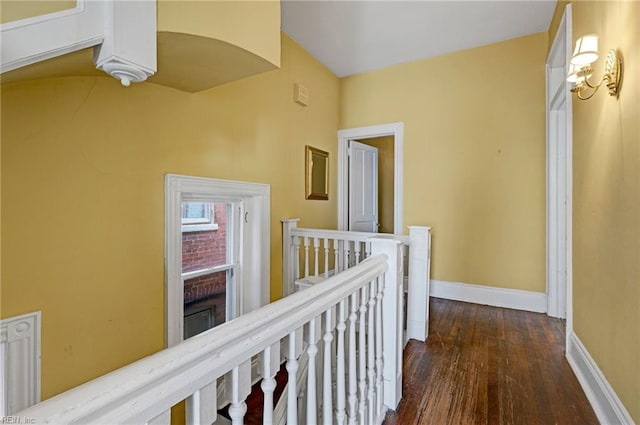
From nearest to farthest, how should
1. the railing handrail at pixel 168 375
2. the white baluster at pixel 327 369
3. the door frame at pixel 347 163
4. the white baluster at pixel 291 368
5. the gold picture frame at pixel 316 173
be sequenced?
the railing handrail at pixel 168 375
the white baluster at pixel 291 368
the white baluster at pixel 327 369
the gold picture frame at pixel 316 173
the door frame at pixel 347 163

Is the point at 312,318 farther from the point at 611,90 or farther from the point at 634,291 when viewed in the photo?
the point at 611,90

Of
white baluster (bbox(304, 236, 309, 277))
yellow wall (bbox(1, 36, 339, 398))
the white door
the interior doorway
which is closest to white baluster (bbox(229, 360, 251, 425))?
yellow wall (bbox(1, 36, 339, 398))

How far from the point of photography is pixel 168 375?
521 millimetres

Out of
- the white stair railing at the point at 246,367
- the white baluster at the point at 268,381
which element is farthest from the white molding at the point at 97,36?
the white baluster at the point at 268,381

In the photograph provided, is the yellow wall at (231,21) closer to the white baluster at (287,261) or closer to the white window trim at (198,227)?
the white window trim at (198,227)

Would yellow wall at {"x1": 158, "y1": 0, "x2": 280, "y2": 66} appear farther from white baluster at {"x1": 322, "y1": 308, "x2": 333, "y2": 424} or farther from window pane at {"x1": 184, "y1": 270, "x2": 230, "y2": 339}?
window pane at {"x1": 184, "y1": 270, "x2": 230, "y2": 339}

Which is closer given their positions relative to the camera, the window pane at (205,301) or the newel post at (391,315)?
the newel post at (391,315)

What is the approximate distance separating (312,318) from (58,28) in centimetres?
126

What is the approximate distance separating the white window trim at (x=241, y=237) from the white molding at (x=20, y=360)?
2.21 feet

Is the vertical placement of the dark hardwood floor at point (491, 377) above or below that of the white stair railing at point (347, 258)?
below

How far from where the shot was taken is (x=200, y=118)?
2283 mm

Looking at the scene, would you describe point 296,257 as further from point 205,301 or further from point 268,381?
point 268,381

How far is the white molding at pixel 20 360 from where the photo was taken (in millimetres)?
1346

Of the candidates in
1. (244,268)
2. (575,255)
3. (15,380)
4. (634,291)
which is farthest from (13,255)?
(575,255)
